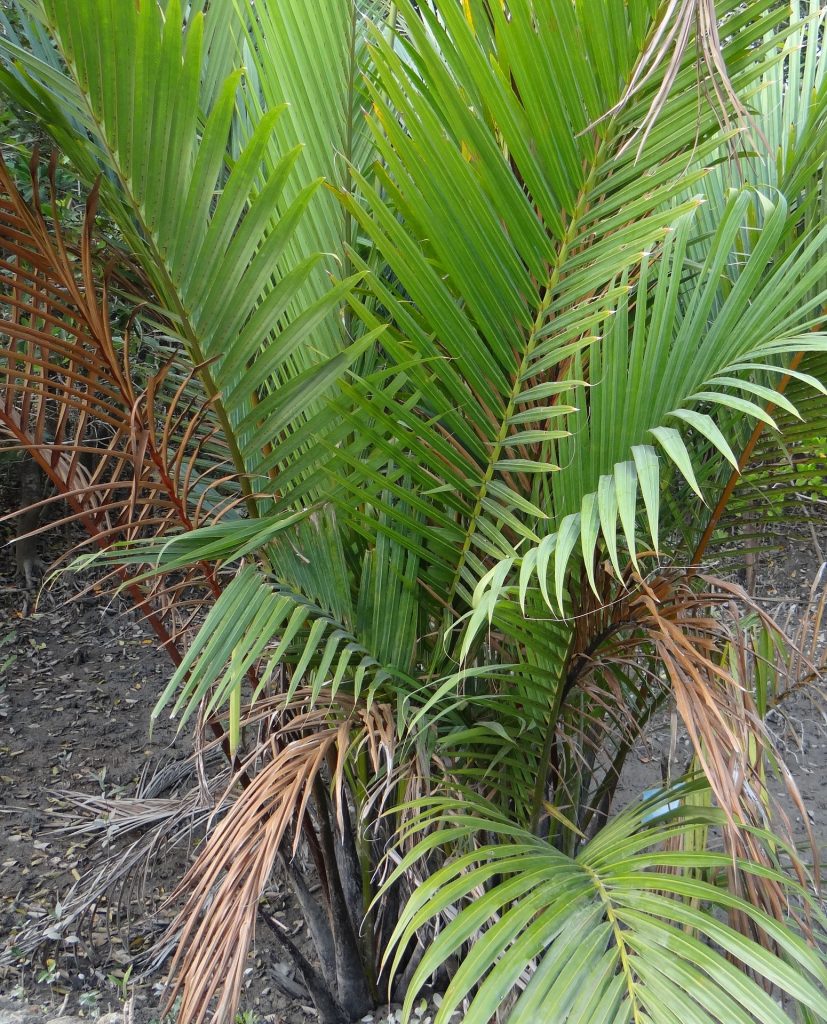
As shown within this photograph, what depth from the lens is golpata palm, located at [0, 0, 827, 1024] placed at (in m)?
0.79

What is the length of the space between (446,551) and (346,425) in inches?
7.8

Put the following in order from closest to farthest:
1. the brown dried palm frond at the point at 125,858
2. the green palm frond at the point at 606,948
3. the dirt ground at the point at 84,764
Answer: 1. the green palm frond at the point at 606,948
2. the brown dried palm frond at the point at 125,858
3. the dirt ground at the point at 84,764

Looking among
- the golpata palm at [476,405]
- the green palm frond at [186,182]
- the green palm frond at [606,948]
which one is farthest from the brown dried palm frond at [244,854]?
the green palm frond at [186,182]

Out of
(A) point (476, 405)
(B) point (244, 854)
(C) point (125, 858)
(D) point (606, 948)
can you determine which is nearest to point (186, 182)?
(A) point (476, 405)

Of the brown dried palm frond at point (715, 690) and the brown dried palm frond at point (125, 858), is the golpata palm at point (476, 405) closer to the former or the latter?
the brown dried palm frond at point (715, 690)

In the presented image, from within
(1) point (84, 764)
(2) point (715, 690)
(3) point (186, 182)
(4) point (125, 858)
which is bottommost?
(1) point (84, 764)

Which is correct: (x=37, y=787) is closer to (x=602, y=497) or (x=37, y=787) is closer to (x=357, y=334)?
(x=357, y=334)

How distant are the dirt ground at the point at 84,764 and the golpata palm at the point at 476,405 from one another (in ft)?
1.08

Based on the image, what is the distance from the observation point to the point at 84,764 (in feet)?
8.09

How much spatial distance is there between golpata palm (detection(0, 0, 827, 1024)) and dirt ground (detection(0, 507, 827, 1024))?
0.33m

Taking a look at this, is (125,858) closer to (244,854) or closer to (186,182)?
(244,854)

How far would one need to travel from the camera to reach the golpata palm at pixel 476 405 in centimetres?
79

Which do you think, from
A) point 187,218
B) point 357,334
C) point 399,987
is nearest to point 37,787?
point 399,987

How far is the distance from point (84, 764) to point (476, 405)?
6.48ft
